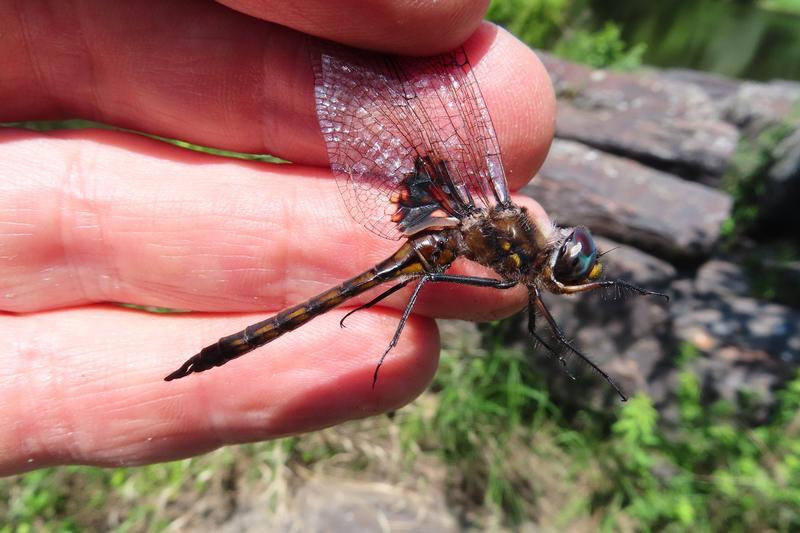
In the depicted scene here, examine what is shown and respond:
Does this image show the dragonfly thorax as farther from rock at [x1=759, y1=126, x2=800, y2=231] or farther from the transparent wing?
rock at [x1=759, y1=126, x2=800, y2=231]

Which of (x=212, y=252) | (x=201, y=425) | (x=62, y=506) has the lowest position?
(x=62, y=506)

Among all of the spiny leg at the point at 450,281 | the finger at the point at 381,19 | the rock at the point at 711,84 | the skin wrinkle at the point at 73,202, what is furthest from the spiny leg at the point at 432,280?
the rock at the point at 711,84

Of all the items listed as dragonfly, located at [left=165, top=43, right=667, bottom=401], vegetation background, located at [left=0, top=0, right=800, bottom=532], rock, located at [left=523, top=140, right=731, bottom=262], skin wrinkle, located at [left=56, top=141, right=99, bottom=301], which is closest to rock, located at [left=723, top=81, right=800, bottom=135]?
rock, located at [left=523, top=140, right=731, bottom=262]

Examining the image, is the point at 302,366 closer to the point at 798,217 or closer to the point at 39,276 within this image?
the point at 39,276

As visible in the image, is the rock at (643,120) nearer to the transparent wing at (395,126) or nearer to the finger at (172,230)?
the transparent wing at (395,126)

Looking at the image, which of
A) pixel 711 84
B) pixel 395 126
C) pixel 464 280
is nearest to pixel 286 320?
pixel 464 280

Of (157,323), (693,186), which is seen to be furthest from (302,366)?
(693,186)
